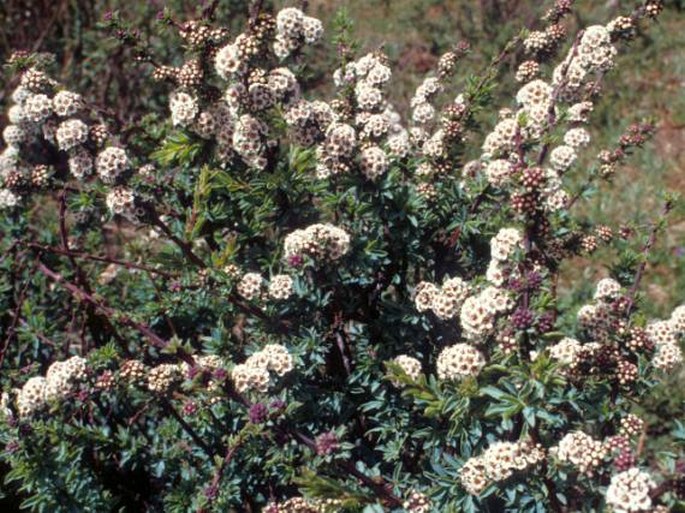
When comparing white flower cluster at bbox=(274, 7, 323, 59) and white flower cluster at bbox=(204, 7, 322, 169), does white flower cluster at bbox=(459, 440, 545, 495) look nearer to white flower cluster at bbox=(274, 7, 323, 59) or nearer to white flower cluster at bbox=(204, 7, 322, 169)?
white flower cluster at bbox=(204, 7, 322, 169)

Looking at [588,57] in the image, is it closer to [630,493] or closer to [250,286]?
[250,286]

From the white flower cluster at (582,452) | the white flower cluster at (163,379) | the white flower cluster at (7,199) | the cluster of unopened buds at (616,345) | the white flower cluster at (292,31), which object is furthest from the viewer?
the white flower cluster at (7,199)

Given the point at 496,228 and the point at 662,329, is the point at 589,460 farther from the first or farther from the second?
the point at 496,228

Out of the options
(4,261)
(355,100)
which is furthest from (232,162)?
(4,261)

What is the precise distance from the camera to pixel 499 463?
2.27 m

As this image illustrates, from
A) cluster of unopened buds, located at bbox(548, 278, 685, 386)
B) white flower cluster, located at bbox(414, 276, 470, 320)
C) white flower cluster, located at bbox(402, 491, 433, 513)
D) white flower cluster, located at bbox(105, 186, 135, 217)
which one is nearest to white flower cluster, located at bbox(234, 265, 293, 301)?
white flower cluster, located at bbox(105, 186, 135, 217)

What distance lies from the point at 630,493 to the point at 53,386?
1.87m

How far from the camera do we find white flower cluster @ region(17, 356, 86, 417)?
275 cm

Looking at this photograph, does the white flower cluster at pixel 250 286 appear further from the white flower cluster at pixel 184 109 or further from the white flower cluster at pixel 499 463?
the white flower cluster at pixel 499 463

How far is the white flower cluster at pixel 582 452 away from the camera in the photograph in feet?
7.16

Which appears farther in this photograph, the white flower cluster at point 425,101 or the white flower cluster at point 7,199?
the white flower cluster at point 7,199

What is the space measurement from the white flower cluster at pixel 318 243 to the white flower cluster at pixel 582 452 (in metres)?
0.95

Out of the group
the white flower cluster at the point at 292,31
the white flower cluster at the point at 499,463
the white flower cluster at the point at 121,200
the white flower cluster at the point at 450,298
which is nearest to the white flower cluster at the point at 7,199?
the white flower cluster at the point at 121,200

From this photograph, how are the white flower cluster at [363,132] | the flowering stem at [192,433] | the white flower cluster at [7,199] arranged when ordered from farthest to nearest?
the white flower cluster at [7,199] → the flowering stem at [192,433] → the white flower cluster at [363,132]
